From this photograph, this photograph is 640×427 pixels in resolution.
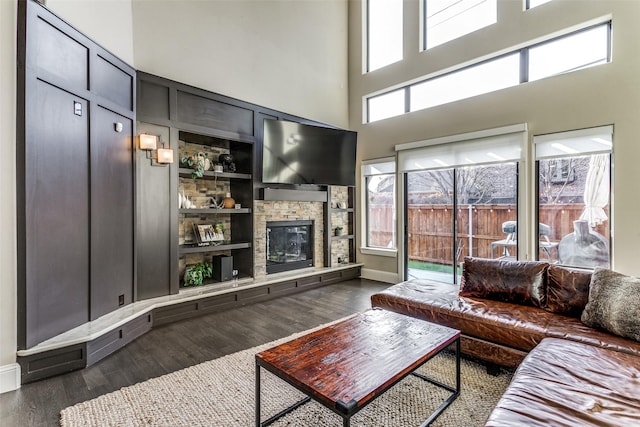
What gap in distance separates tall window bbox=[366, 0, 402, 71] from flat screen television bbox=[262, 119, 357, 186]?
168 cm

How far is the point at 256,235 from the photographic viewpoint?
16.2 ft

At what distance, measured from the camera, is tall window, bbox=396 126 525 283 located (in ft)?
15.0

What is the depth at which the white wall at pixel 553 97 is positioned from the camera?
3.63 metres

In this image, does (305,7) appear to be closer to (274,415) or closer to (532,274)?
(532,274)

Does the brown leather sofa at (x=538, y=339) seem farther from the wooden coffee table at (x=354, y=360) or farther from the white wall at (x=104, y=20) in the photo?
the white wall at (x=104, y=20)

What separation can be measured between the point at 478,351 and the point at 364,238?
3.82 m

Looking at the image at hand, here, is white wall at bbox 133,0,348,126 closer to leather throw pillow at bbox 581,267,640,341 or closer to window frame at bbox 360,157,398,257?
window frame at bbox 360,157,398,257

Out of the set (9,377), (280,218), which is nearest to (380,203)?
(280,218)

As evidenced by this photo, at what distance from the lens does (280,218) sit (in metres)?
5.35

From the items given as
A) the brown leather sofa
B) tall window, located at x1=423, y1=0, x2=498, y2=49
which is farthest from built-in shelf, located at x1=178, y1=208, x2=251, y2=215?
tall window, located at x1=423, y1=0, x2=498, y2=49

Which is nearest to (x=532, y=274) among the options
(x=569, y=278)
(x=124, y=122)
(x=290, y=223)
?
(x=569, y=278)

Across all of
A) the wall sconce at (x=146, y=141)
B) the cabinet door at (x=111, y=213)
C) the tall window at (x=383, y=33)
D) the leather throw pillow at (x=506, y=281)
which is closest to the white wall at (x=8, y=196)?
the cabinet door at (x=111, y=213)

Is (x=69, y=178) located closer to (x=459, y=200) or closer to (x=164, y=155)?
(x=164, y=155)

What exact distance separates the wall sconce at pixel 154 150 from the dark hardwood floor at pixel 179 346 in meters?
1.95
